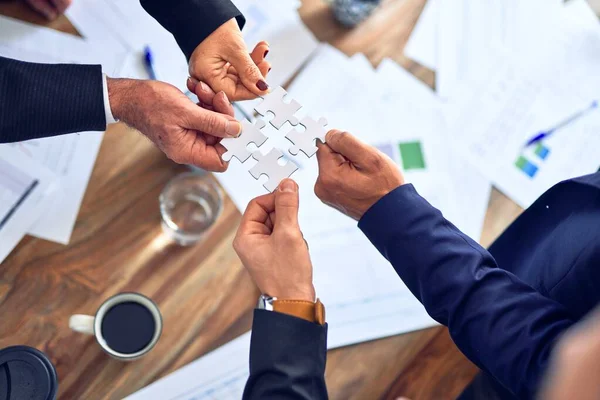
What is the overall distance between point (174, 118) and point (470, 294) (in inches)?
28.0

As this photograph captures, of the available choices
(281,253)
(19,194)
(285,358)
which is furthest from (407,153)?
(19,194)

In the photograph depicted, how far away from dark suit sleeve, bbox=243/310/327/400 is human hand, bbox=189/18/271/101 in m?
0.52

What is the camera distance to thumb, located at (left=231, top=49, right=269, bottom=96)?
1088mm

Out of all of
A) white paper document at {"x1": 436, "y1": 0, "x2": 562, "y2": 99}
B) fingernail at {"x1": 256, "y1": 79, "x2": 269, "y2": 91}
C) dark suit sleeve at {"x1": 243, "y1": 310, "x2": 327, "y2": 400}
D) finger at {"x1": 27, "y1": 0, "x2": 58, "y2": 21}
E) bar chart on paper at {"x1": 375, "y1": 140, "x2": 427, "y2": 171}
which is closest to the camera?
dark suit sleeve at {"x1": 243, "y1": 310, "x2": 327, "y2": 400}

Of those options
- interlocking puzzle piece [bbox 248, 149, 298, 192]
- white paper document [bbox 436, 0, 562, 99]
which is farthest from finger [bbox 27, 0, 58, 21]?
white paper document [bbox 436, 0, 562, 99]

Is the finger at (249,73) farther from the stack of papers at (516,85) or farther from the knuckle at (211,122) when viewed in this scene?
the stack of papers at (516,85)

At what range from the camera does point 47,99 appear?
101 cm

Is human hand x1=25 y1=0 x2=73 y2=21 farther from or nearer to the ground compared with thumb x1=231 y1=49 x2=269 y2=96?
nearer to the ground

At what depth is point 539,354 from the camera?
0.90 metres

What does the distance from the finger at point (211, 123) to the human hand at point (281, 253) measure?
0.15 meters

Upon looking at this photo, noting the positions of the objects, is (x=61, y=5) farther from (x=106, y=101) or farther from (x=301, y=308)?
(x=301, y=308)

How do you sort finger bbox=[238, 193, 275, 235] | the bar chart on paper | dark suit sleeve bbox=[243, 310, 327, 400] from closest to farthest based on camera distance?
dark suit sleeve bbox=[243, 310, 327, 400], finger bbox=[238, 193, 275, 235], the bar chart on paper

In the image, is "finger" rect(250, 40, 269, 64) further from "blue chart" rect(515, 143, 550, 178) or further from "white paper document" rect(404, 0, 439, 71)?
"blue chart" rect(515, 143, 550, 178)

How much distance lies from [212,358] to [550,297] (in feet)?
2.46
